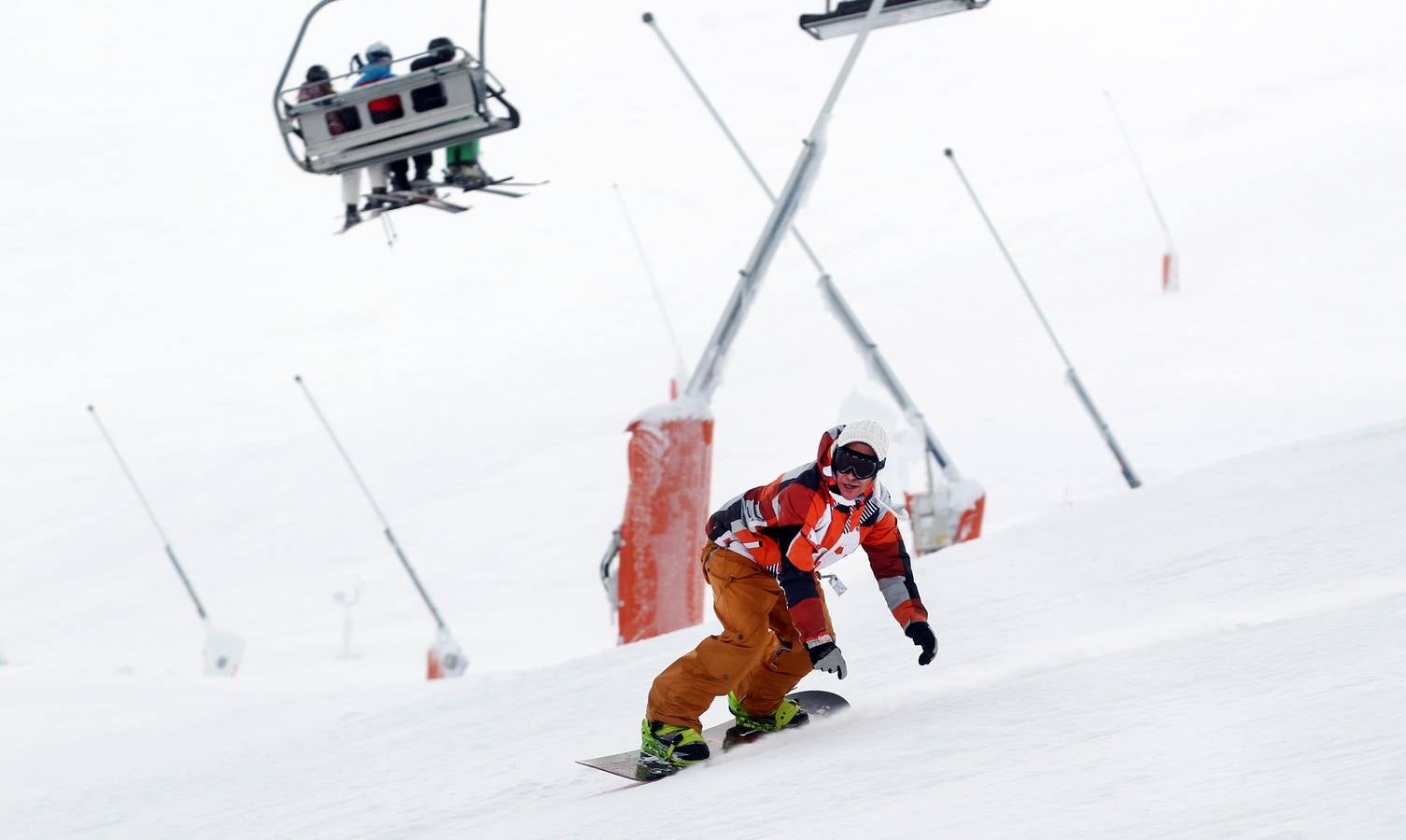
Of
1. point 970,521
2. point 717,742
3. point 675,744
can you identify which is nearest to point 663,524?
point 970,521

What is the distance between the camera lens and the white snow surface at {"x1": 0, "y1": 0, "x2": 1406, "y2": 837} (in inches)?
188

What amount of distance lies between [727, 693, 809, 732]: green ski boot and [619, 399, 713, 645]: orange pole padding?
17.8 ft

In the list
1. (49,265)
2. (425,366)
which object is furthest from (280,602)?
(49,265)

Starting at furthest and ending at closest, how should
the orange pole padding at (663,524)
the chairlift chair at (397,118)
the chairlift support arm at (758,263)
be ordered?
the chairlift support arm at (758,263), the orange pole padding at (663,524), the chairlift chair at (397,118)

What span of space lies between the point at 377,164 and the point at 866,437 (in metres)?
6.20

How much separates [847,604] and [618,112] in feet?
221

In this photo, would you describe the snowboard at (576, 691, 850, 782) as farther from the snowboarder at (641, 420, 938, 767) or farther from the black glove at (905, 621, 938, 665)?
the black glove at (905, 621, 938, 665)

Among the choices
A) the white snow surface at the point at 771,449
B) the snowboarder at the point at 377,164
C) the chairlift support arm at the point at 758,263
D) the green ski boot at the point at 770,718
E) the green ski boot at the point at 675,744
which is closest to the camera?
the white snow surface at the point at 771,449

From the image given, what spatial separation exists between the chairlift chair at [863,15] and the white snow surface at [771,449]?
308 centimetres

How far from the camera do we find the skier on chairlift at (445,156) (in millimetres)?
9922

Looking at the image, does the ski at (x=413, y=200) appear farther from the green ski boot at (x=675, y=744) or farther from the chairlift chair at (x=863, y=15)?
the green ski boot at (x=675, y=744)

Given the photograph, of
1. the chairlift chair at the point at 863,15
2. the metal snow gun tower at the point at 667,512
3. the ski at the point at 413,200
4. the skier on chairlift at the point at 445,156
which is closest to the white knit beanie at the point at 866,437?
the chairlift chair at the point at 863,15

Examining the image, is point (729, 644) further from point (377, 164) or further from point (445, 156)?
point (445, 156)

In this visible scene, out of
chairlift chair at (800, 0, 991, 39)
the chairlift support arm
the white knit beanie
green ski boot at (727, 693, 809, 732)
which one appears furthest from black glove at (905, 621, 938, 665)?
the chairlift support arm
